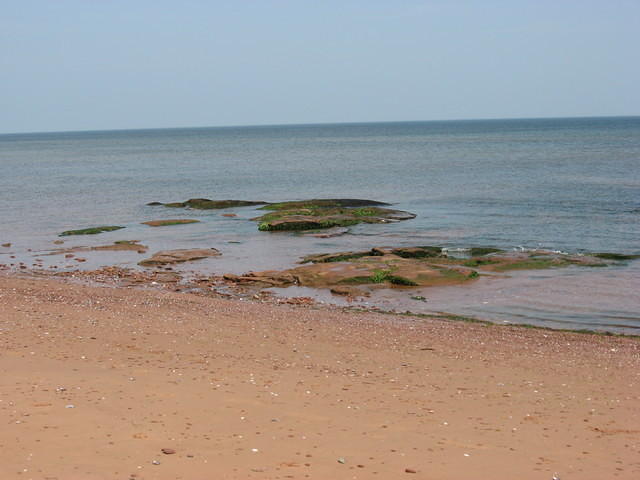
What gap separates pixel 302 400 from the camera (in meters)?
10.7

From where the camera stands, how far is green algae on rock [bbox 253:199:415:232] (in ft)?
119

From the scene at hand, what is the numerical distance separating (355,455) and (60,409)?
12.9ft

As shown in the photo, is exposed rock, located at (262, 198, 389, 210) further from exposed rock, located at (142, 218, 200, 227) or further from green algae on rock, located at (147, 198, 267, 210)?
exposed rock, located at (142, 218, 200, 227)

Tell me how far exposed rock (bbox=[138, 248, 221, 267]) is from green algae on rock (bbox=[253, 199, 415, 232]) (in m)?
7.08

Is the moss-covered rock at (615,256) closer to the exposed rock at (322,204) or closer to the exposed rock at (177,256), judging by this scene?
the exposed rock at (177,256)

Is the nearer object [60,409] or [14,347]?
[60,409]

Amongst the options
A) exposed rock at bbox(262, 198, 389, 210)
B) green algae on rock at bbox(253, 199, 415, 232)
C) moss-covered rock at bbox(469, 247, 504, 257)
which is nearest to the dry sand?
moss-covered rock at bbox(469, 247, 504, 257)

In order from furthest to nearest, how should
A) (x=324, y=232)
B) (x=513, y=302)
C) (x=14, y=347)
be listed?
(x=324, y=232) < (x=513, y=302) < (x=14, y=347)

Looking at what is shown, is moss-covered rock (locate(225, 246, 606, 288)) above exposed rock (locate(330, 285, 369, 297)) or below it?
above

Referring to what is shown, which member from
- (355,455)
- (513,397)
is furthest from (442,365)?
(355,455)

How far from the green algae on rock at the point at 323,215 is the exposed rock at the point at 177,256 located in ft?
23.2

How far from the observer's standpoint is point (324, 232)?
3506cm

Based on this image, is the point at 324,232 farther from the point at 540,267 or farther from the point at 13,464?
the point at 13,464

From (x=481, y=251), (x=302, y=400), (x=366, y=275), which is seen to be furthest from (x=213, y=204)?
(x=302, y=400)
